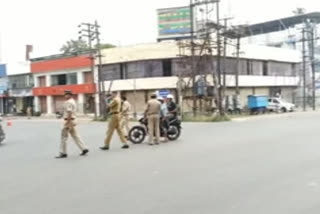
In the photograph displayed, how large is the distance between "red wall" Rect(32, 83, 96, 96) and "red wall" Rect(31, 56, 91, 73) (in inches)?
84.4

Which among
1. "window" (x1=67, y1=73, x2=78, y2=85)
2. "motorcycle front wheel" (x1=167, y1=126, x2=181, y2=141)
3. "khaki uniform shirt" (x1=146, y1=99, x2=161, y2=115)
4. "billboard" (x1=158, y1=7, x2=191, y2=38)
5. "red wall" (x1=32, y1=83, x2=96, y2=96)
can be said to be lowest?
"motorcycle front wheel" (x1=167, y1=126, x2=181, y2=141)

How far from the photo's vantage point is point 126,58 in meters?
46.2

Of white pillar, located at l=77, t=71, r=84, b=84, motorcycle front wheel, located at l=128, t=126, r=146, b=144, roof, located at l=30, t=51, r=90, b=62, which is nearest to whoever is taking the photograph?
motorcycle front wheel, located at l=128, t=126, r=146, b=144

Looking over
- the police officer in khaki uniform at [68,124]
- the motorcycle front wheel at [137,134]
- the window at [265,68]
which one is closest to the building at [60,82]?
the window at [265,68]

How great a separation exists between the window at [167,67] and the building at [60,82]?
318 inches

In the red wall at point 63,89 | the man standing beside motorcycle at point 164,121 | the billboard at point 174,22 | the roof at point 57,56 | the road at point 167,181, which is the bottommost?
the road at point 167,181

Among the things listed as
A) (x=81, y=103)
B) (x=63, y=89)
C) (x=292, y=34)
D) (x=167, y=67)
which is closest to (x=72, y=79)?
(x=63, y=89)

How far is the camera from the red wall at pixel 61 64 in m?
50.1

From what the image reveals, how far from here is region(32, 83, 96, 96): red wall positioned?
49125 mm

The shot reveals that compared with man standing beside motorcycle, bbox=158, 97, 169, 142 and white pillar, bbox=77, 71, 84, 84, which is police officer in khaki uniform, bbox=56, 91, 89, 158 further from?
white pillar, bbox=77, 71, 84, 84

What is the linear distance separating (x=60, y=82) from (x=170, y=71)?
15446 mm

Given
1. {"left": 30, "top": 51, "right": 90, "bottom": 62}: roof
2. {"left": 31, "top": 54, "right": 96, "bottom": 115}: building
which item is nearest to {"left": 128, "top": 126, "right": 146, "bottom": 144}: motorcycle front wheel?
{"left": 31, "top": 54, "right": 96, "bottom": 115}: building

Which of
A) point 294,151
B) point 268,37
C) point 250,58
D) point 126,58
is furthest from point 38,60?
point 294,151

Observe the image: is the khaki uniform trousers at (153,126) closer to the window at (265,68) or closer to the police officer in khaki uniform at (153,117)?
the police officer in khaki uniform at (153,117)
